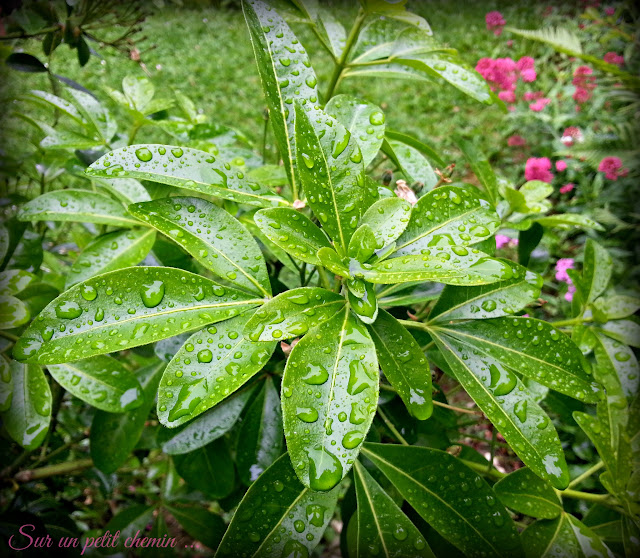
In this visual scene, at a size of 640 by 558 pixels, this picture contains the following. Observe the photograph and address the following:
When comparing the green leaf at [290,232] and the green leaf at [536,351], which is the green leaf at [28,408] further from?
the green leaf at [536,351]

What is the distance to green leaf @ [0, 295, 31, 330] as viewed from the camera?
2.63 ft

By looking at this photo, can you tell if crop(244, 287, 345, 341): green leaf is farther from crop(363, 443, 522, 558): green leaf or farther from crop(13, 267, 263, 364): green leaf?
crop(363, 443, 522, 558): green leaf

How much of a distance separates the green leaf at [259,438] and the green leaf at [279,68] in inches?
22.0

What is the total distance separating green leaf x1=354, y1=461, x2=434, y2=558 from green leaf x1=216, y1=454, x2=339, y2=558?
75 millimetres

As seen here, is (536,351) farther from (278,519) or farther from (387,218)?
(278,519)

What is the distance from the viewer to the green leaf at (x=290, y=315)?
0.60 metres

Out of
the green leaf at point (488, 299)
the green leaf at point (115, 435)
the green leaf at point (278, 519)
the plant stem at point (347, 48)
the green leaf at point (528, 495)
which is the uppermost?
the plant stem at point (347, 48)

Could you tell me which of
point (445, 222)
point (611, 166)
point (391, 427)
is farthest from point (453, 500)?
point (611, 166)

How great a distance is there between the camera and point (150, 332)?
0.65 metres

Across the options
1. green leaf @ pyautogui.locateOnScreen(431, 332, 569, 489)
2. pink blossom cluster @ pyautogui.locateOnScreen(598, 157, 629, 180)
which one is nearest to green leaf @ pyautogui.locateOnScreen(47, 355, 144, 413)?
green leaf @ pyautogui.locateOnScreen(431, 332, 569, 489)

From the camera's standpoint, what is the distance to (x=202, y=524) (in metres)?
1.14

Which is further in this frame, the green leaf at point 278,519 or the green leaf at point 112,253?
the green leaf at point 112,253

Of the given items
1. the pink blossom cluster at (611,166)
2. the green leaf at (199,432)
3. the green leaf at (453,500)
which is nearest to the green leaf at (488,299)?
the green leaf at (453,500)

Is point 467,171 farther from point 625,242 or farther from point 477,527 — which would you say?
point 477,527
